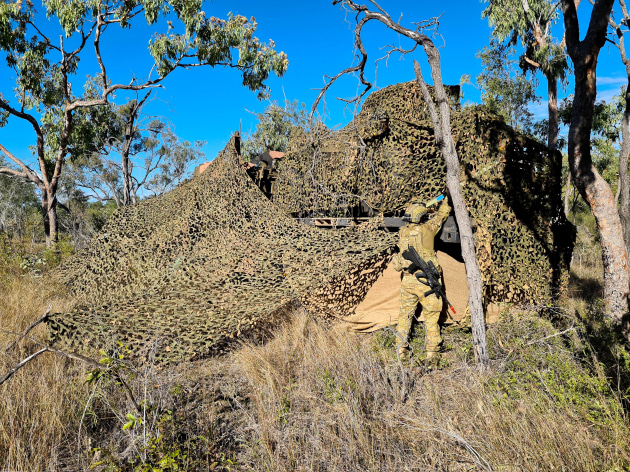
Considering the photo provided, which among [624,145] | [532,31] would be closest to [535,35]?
[532,31]

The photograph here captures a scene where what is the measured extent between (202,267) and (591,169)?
5.07m

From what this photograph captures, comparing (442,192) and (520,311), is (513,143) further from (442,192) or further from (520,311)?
(520,311)

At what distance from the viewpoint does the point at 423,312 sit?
4.65 m

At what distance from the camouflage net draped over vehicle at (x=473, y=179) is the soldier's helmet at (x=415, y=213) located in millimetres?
350

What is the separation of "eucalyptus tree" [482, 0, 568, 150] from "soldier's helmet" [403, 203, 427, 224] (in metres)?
9.19

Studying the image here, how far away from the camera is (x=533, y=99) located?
1412 cm

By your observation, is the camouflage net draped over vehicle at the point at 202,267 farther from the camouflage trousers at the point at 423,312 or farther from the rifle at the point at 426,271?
the camouflage trousers at the point at 423,312

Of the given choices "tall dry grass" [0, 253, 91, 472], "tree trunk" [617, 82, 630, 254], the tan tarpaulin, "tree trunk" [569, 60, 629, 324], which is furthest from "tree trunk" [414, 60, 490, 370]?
"tree trunk" [617, 82, 630, 254]

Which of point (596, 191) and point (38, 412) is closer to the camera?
point (38, 412)

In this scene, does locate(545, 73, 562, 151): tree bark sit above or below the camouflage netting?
above

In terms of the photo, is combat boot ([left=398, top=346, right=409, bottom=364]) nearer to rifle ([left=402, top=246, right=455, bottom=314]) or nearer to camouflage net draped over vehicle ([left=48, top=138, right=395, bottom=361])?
rifle ([left=402, top=246, right=455, bottom=314])

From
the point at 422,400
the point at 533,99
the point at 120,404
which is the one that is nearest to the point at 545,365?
the point at 422,400

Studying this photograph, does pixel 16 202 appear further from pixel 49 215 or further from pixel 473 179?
pixel 473 179

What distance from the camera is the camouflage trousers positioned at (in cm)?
450
